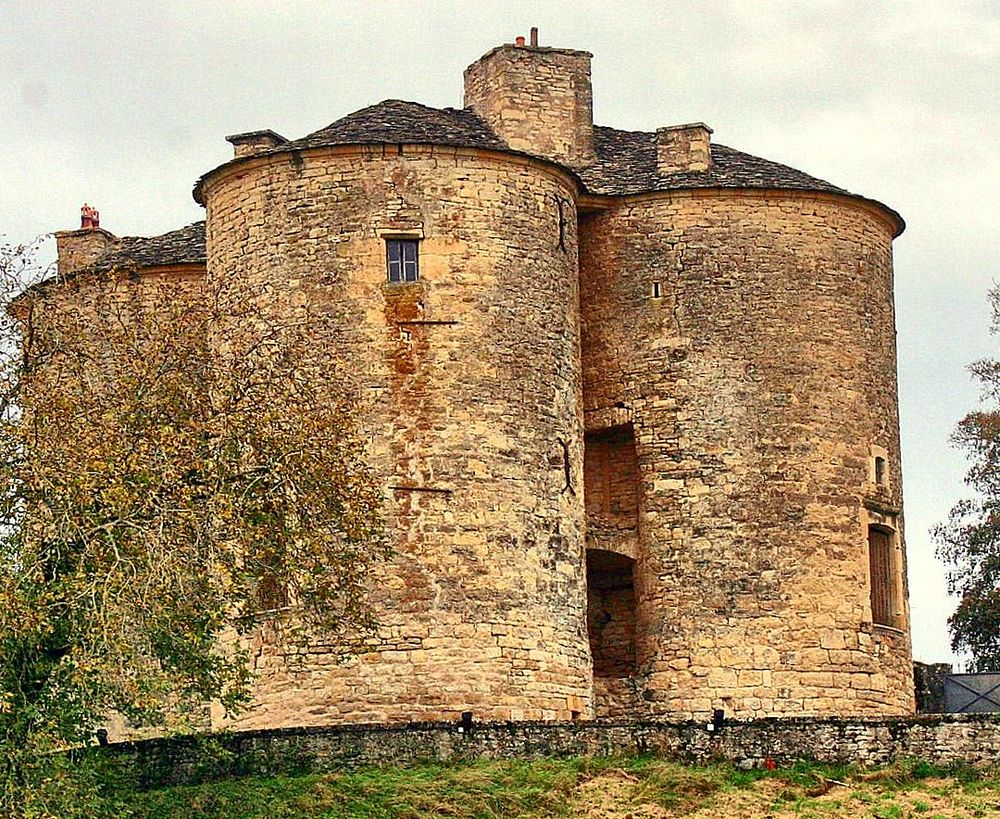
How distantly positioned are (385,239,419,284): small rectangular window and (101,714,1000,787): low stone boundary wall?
7568 mm

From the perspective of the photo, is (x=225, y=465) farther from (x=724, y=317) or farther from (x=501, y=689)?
(x=724, y=317)

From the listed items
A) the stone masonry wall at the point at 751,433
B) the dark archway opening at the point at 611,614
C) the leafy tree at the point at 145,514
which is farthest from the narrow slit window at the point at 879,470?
the leafy tree at the point at 145,514

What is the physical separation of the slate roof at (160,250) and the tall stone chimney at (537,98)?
5456mm

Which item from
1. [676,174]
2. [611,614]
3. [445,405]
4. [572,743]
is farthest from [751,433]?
[572,743]

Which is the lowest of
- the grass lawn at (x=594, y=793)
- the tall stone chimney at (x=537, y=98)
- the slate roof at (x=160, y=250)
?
the grass lawn at (x=594, y=793)

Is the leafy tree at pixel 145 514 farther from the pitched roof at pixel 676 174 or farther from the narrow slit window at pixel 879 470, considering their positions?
the narrow slit window at pixel 879 470

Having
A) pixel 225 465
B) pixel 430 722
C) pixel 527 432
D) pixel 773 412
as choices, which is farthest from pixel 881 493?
pixel 225 465

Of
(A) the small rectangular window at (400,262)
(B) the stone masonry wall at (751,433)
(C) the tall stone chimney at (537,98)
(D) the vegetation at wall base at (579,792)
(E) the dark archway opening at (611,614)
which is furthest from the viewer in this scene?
(C) the tall stone chimney at (537,98)

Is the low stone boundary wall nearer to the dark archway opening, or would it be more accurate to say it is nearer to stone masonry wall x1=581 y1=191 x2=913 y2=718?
stone masonry wall x1=581 y1=191 x2=913 y2=718

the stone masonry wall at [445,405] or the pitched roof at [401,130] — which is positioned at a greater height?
the pitched roof at [401,130]

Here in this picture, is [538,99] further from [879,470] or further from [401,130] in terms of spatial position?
[879,470]

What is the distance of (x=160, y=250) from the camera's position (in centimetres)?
4653

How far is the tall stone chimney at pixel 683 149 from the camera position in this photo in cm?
4475

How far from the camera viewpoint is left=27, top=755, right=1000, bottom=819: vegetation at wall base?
3450 centimetres
